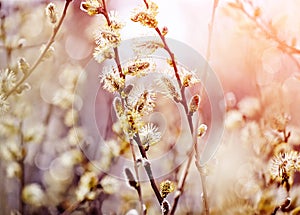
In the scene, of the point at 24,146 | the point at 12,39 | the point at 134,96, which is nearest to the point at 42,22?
the point at 12,39

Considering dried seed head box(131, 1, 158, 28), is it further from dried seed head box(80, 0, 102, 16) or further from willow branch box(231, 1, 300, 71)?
willow branch box(231, 1, 300, 71)

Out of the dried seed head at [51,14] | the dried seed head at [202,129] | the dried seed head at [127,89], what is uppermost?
the dried seed head at [51,14]

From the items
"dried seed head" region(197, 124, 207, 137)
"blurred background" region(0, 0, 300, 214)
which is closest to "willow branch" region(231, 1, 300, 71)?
"blurred background" region(0, 0, 300, 214)

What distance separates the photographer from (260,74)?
1.14 meters

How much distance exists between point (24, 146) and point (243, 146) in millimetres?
496

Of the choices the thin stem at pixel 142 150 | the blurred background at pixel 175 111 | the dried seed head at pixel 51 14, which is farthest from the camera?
the blurred background at pixel 175 111

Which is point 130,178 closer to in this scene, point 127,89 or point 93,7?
point 127,89

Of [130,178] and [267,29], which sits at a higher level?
[267,29]

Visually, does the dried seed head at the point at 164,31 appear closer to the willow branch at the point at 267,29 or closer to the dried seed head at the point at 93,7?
the dried seed head at the point at 93,7

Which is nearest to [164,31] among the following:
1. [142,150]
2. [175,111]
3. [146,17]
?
[146,17]

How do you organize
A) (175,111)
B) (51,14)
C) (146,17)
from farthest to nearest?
(175,111) → (51,14) → (146,17)

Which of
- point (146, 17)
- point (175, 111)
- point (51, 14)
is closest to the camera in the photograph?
point (146, 17)

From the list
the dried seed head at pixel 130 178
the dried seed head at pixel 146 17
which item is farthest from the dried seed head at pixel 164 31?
the dried seed head at pixel 130 178

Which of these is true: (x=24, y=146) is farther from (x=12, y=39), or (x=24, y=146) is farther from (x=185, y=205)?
(x=185, y=205)
